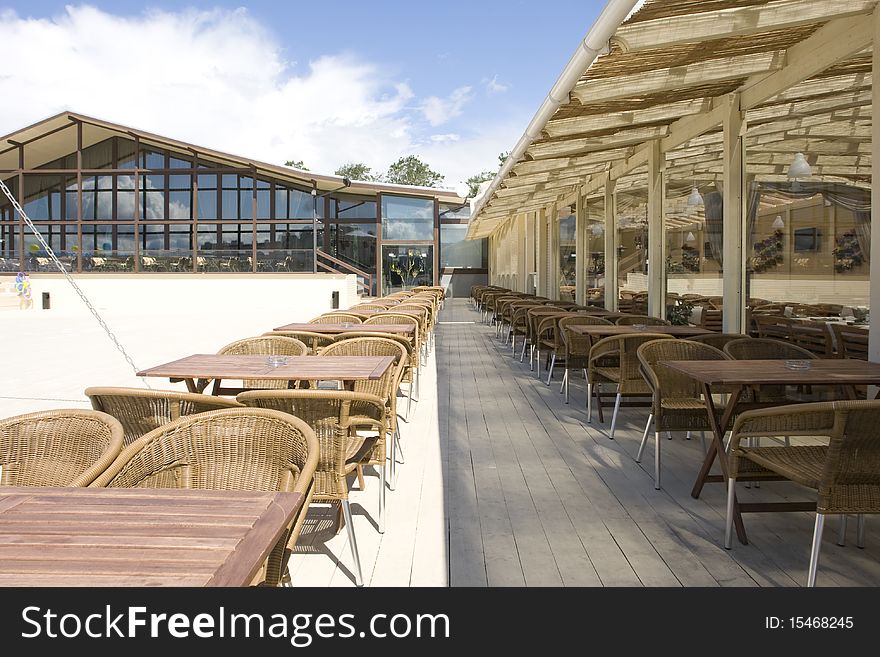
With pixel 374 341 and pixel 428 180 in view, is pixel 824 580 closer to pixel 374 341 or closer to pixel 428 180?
pixel 374 341

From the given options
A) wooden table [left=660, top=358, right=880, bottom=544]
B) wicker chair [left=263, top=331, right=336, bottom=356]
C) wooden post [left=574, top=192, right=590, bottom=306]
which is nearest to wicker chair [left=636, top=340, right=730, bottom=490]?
wooden table [left=660, top=358, right=880, bottom=544]

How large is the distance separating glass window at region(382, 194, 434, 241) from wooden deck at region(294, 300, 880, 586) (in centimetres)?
2232

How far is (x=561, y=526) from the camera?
348cm

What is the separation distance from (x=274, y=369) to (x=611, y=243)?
8.66 meters

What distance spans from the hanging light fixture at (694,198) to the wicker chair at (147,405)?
619 centimetres

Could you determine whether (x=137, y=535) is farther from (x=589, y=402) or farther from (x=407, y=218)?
(x=407, y=218)

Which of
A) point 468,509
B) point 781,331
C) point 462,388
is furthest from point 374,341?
point 781,331

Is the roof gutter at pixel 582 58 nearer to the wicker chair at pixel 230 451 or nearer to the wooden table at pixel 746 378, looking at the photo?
the wooden table at pixel 746 378

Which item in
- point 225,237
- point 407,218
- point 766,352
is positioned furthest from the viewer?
point 225,237

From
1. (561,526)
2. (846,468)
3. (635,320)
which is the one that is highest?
(635,320)

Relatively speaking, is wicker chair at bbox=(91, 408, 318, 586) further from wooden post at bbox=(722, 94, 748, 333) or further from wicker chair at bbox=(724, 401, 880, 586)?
wooden post at bbox=(722, 94, 748, 333)

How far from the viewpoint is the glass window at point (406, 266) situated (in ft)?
90.6

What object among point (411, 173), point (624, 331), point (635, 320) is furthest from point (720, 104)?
point (411, 173)

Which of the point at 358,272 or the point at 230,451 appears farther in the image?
the point at 358,272
